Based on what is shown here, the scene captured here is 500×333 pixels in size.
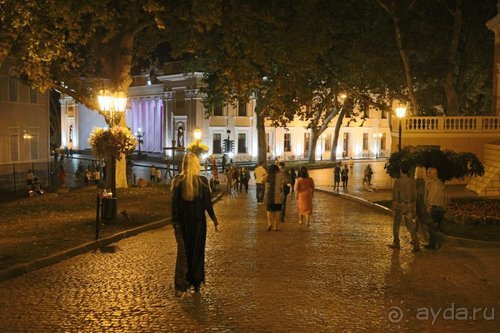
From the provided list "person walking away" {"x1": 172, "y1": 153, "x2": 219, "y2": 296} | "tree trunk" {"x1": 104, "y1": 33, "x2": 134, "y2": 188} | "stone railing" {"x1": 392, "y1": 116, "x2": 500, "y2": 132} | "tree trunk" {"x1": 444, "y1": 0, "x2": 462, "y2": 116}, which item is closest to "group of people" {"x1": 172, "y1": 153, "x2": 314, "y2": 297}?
"person walking away" {"x1": 172, "y1": 153, "x2": 219, "y2": 296}

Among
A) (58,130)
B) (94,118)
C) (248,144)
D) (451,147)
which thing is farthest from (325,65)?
(58,130)

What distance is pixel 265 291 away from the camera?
353 inches

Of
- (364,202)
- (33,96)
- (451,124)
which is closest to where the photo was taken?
(364,202)

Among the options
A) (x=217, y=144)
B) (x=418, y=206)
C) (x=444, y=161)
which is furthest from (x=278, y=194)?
(x=217, y=144)

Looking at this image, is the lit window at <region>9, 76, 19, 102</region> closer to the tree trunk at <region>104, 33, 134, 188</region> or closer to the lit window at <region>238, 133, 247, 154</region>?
the tree trunk at <region>104, 33, 134, 188</region>

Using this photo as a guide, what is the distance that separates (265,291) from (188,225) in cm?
151

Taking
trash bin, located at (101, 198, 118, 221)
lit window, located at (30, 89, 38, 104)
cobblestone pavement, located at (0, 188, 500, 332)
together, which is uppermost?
lit window, located at (30, 89, 38, 104)

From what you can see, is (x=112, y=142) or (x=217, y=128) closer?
(x=112, y=142)

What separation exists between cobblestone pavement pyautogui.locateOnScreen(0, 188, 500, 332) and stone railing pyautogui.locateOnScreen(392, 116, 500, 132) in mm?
17277

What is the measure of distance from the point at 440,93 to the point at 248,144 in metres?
22.0

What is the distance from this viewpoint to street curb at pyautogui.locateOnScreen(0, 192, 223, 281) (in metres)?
10.0

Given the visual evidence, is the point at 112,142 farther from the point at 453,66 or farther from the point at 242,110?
the point at 242,110

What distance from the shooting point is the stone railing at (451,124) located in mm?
29500

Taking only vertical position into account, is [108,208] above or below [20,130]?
below
